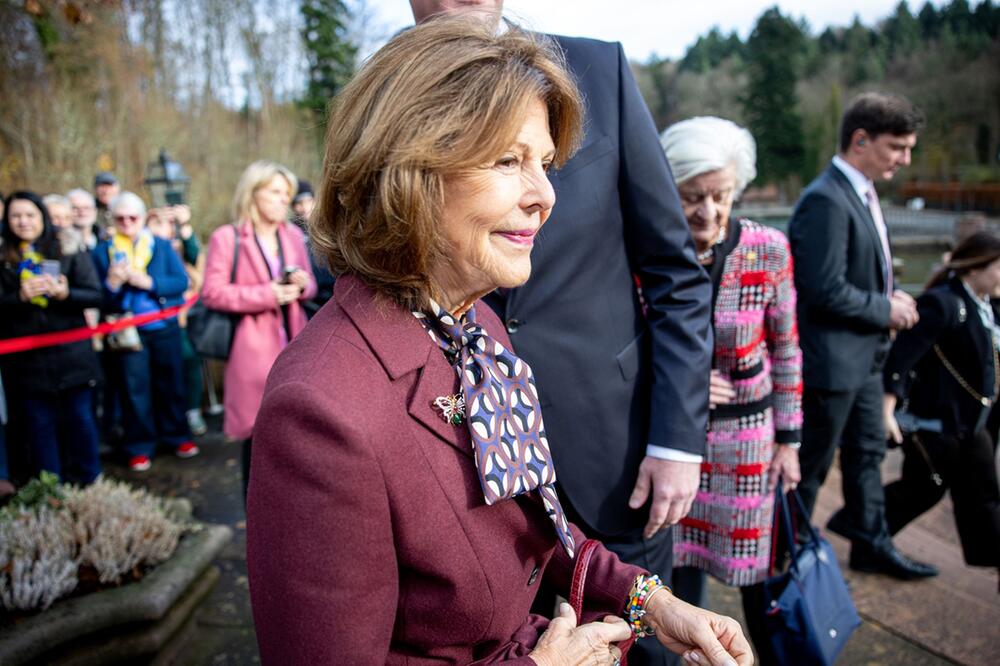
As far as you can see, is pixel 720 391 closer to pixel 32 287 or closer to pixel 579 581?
pixel 579 581

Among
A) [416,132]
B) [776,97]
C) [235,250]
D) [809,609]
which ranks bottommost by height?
[809,609]

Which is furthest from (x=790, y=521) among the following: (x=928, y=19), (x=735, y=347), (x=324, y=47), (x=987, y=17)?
(x=928, y=19)

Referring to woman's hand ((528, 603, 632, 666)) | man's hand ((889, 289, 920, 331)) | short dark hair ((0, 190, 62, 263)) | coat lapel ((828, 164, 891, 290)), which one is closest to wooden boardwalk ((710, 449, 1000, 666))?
man's hand ((889, 289, 920, 331))

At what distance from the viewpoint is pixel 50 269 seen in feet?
15.0

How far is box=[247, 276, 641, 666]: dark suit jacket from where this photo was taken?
1.04 m

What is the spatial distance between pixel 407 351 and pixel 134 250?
5.40 metres

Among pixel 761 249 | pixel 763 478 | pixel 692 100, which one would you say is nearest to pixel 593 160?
pixel 761 249

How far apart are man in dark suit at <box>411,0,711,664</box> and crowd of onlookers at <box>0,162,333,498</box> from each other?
126cm

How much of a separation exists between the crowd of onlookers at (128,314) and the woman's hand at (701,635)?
1.80 meters

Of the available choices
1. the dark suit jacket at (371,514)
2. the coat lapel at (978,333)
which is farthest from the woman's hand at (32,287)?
the coat lapel at (978,333)

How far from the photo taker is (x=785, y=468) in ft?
8.71

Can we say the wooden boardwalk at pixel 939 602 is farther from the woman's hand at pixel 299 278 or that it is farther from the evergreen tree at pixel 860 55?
the evergreen tree at pixel 860 55

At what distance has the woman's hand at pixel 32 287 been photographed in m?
4.54

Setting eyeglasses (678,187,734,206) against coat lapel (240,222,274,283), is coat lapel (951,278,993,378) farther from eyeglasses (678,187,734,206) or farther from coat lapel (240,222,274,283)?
coat lapel (240,222,274,283)
